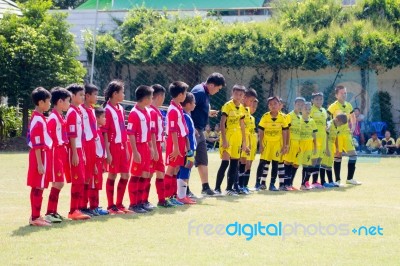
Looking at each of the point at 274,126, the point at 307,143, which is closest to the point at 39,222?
the point at 274,126

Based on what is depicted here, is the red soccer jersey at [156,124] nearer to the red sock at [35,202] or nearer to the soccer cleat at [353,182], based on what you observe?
the red sock at [35,202]

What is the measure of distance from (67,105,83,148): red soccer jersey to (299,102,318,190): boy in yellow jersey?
5559 mm

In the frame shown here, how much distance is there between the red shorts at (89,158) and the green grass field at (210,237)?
24.7 inches

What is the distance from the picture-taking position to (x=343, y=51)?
25656 millimetres

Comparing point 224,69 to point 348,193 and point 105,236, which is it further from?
point 105,236

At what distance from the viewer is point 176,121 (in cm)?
1175

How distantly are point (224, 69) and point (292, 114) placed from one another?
40.7 feet

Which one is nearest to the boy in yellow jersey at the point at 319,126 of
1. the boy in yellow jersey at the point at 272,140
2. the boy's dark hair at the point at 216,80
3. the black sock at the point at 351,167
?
the black sock at the point at 351,167

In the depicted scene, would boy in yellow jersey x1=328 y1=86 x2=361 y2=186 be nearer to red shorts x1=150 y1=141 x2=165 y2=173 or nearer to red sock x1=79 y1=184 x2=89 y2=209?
red shorts x1=150 y1=141 x2=165 y2=173

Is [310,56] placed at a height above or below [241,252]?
above

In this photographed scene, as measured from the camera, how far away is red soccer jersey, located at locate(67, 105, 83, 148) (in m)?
10.1

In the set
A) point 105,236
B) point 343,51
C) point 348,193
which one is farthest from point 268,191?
point 343,51

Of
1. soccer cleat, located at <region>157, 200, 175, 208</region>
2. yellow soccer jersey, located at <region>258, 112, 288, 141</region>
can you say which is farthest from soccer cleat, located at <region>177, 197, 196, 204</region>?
yellow soccer jersey, located at <region>258, 112, 288, 141</region>

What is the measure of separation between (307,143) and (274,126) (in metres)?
0.80
